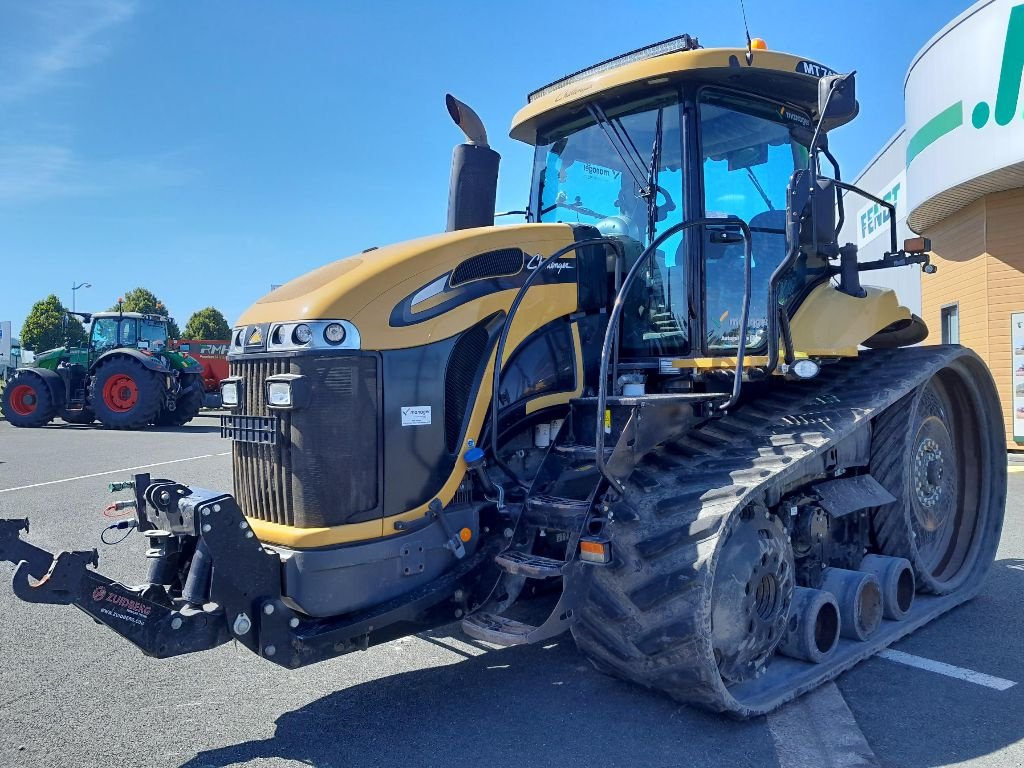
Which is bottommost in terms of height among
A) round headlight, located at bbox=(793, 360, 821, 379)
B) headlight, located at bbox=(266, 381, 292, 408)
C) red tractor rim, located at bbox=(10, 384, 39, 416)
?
red tractor rim, located at bbox=(10, 384, 39, 416)

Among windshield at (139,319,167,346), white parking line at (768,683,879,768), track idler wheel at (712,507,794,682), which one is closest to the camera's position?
white parking line at (768,683,879,768)

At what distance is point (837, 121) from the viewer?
4.36m

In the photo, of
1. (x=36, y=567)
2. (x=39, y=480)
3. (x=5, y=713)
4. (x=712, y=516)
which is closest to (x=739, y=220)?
(x=712, y=516)

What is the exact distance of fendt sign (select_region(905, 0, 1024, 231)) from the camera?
38.5 feet

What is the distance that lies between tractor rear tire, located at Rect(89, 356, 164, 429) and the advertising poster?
1612cm

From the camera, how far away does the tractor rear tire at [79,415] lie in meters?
19.3

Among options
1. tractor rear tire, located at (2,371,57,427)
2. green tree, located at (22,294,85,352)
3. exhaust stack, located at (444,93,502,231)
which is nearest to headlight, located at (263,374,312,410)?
exhaust stack, located at (444,93,502,231)

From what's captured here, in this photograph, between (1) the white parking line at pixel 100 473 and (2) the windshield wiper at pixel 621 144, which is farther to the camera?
(1) the white parking line at pixel 100 473

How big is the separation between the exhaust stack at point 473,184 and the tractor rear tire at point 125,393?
49.8 ft

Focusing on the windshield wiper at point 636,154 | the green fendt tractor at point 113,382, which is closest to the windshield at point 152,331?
the green fendt tractor at point 113,382

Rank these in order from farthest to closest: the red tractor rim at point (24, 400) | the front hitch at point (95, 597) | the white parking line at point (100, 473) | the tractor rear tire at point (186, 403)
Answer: the tractor rear tire at point (186, 403) < the red tractor rim at point (24, 400) < the white parking line at point (100, 473) < the front hitch at point (95, 597)

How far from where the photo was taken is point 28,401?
63.5ft

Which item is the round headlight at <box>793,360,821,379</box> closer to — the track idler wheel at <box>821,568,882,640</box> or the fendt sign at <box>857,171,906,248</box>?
the track idler wheel at <box>821,568,882,640</box>

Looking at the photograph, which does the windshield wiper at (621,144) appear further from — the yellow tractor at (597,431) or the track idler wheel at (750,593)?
the track idler wheel at (750,593)
